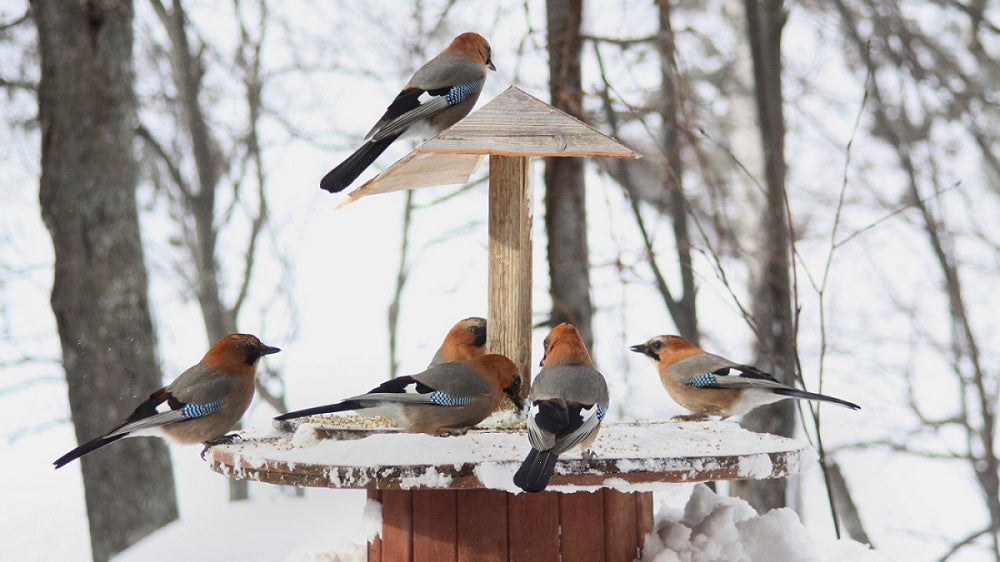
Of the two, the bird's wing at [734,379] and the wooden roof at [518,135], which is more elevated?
the wooden roof at [518,135]

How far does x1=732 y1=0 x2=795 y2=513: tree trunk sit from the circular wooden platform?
109 inches

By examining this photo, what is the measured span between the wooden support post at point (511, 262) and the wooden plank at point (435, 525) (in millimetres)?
788

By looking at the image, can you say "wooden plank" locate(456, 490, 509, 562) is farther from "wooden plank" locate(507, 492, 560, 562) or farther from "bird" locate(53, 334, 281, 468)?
"bird" locate(53, 334, 281, 468)

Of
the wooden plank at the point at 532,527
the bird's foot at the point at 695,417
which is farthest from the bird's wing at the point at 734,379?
the wooden plank at the point at 532,527

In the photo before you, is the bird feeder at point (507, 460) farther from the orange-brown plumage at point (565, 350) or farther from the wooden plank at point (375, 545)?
the orange-brown plumage at point (565, 350)

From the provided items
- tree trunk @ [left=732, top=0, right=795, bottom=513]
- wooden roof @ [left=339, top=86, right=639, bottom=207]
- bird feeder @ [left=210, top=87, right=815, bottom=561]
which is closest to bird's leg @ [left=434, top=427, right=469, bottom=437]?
bird feeder @ [left=210, top=87, right=815, bottom=561]

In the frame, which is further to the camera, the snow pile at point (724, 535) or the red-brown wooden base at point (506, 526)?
the snow pile at point (724, 535)

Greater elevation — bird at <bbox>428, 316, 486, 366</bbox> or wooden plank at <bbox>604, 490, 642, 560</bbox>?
bird at <bbox>428, 316, 486, 366</bbox>

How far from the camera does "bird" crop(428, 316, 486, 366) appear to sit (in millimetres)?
4328

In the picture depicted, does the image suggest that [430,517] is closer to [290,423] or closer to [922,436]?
[290,423]

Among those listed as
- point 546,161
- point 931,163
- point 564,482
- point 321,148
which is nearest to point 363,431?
point 564,482

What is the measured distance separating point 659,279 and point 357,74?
6.71m

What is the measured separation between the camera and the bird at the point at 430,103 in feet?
12.1

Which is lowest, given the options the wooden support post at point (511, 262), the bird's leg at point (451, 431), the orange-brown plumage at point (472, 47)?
the bird's leg at point (451, 431)
